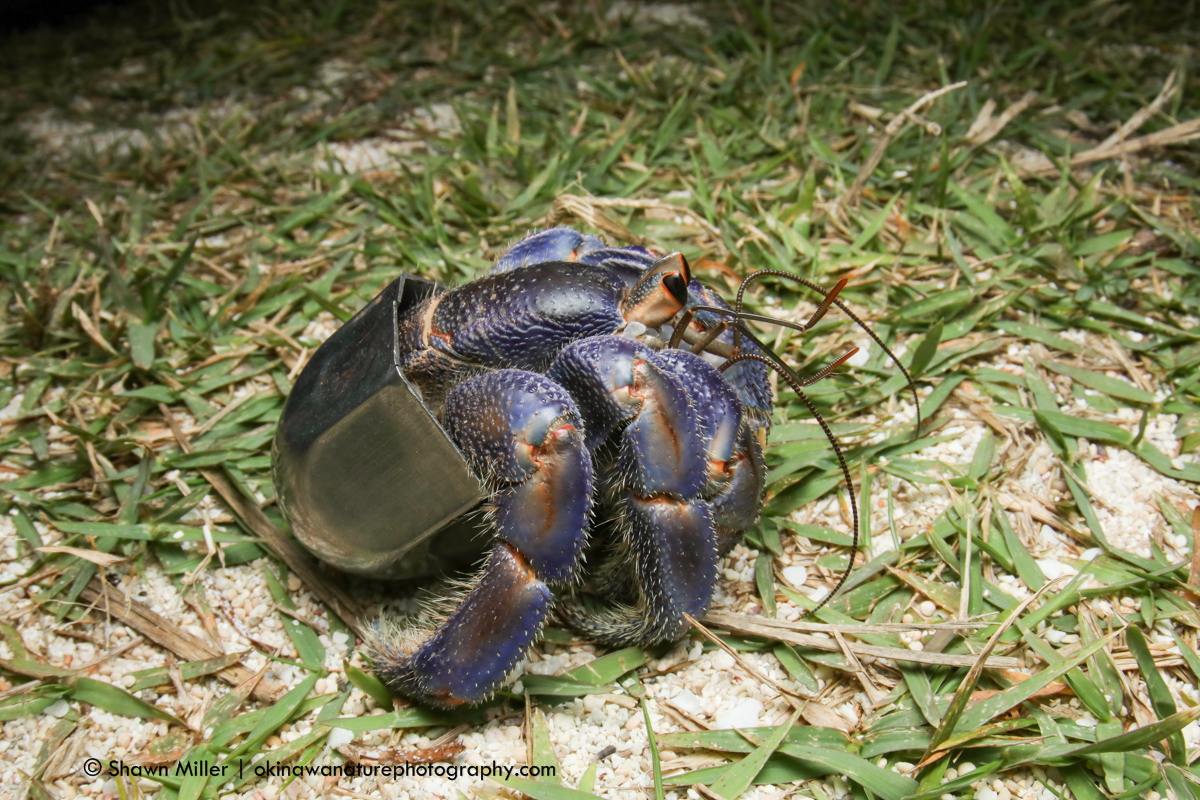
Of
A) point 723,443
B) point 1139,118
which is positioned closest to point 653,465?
point 723,443

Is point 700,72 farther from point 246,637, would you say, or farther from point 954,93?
point 246,637

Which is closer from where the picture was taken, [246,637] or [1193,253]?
[246,637]

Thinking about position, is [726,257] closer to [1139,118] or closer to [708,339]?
[708,339]

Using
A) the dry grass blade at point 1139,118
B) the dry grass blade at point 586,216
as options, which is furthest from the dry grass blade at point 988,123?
the dry grass blade at point 586,216

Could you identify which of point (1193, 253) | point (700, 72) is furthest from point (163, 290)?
point (1193, 253)

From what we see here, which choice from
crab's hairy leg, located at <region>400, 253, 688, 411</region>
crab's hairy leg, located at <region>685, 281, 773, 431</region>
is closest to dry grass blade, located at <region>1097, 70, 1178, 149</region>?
crab's hairy leg, located at <region>685, 281, 773, 431</region>

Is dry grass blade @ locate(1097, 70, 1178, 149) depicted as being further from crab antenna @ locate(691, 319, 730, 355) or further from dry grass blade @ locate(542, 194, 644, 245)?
crab antenna @ locate(691, 319, 730, 355)

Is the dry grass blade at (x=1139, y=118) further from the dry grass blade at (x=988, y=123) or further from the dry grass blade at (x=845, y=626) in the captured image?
the dry grass blade at (x=845, y=626)
